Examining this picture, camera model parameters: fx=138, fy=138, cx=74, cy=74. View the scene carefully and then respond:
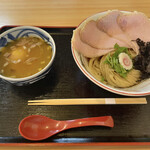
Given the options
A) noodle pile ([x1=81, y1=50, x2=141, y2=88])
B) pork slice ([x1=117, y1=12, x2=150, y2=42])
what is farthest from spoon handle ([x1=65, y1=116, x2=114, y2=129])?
pork slice ([x1=117, y1=12, x2=150, y2=42])

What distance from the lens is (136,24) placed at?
1.16 meters

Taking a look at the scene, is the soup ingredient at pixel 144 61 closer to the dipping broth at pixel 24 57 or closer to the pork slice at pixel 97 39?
the pork slice at pixel 97 39

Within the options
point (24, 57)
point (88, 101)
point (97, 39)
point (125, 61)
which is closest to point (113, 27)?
point (97, 39)

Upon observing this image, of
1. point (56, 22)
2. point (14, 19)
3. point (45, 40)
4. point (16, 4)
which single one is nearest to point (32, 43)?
point (45, 40)

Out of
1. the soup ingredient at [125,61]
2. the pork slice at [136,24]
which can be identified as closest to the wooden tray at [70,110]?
the soup ingredient at [125,61]

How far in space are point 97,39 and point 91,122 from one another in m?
0.68

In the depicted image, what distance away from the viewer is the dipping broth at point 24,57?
40.1 inches

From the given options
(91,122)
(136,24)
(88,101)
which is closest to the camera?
(91,122)

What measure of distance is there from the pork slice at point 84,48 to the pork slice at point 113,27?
16cm

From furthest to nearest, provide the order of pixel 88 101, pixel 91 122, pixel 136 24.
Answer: pixel 136 24
pixel 88 101
pixel 91 122

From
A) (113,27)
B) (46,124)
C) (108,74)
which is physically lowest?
(46,124)

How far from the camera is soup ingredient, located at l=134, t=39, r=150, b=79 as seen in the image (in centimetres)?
104

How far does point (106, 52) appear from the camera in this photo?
117cm

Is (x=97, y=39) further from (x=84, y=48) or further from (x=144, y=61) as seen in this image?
(x=144, y=61)
